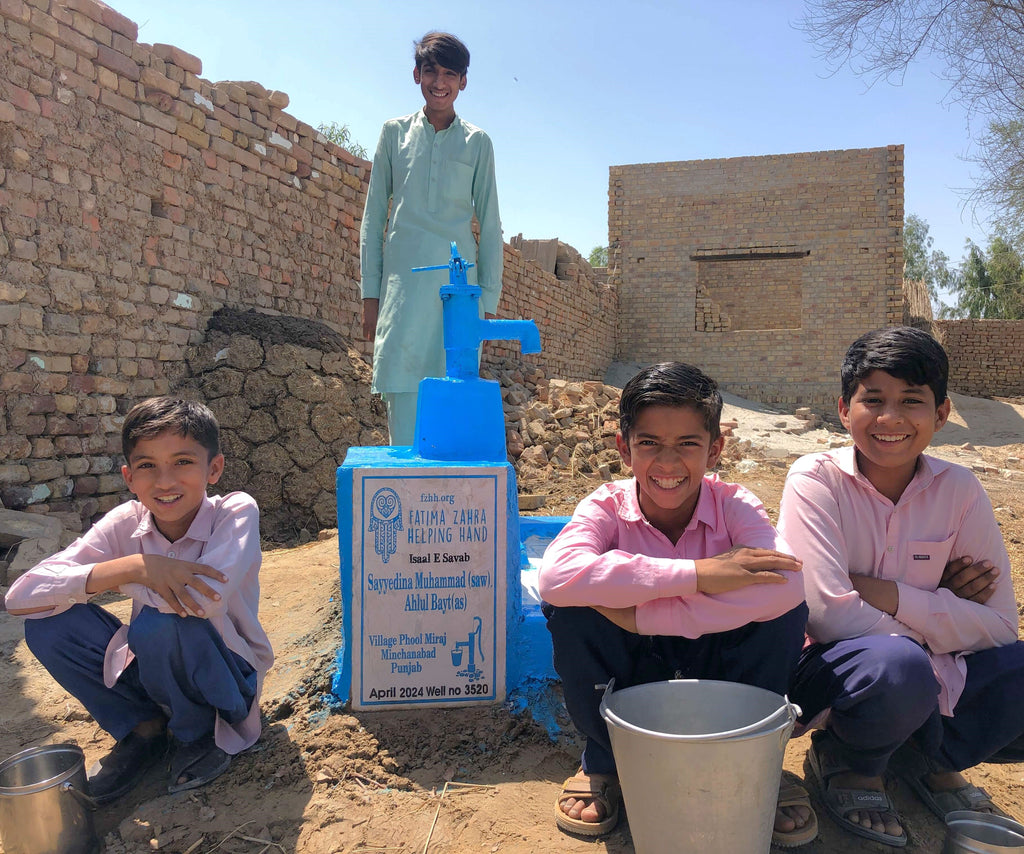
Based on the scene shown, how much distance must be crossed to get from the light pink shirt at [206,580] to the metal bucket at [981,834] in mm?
1525

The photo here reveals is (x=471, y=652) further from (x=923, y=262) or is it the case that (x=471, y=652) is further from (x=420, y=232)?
(x=923, y=262)

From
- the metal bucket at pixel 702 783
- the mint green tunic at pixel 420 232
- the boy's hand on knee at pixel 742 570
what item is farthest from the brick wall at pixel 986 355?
the metal bucket at pixel 702 783

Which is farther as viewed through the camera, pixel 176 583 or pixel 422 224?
pixel 422 224

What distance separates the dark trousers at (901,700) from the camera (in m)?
1.45

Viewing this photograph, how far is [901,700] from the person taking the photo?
145 cm

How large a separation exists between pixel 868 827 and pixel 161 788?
61.5 inches

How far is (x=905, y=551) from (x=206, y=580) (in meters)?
1.57

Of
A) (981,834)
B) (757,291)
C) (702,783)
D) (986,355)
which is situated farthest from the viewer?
(986,355)

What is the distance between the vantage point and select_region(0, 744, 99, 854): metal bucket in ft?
4.68

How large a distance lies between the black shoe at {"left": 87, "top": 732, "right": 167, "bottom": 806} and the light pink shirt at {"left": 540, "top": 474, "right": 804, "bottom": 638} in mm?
1078

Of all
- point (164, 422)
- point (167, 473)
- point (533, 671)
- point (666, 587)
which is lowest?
point (533, 671)

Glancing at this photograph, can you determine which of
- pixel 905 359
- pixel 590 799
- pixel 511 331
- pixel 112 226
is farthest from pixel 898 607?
pixel 112 226

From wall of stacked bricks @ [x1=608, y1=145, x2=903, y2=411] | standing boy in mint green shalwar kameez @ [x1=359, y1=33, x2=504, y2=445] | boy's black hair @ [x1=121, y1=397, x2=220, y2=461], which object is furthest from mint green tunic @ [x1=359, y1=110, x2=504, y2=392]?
wall of stacked bricks @ [x1=608, y1=145, x2=903, y2=411]

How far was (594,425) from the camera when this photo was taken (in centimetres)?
737
